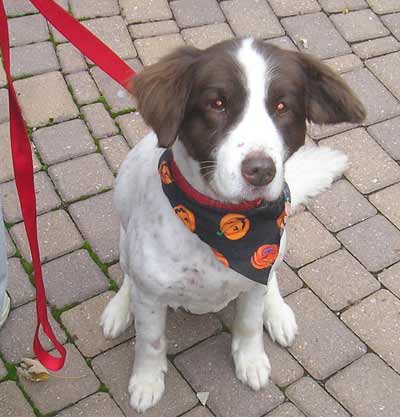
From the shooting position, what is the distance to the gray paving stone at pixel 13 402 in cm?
306

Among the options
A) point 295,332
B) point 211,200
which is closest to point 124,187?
point 211,200

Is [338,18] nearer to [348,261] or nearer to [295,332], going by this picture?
[348,261]

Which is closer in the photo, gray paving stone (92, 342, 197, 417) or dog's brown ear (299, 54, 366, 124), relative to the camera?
dog's brown ear (299, 54, 366, 124)

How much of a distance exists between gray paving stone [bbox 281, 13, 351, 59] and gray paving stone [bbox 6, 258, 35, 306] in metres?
2.24

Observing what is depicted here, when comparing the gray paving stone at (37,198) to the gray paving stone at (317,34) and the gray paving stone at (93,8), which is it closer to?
the gray paving stone at (93,8)

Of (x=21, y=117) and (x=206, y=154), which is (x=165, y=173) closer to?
(x=206, y=154)

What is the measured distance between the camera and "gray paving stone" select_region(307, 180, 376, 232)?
12.6 feet

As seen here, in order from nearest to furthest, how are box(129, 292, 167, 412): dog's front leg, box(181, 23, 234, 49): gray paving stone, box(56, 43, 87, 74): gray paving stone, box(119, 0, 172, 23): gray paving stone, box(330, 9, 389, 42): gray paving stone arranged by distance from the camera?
box(129, 292, 167, 412): dog's front leg
box(56, 43, 87, 74): gray paving stone
box(181, 23, 234, 49): gray paving stone
box(119, 0, 172, 23): gray paving stone
box(330, 9, 389, 42): gray paving stone

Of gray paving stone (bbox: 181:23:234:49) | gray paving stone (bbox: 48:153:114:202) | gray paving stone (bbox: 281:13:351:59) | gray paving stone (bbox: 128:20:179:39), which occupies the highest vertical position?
gray paving stone (bbox: 128:20:179:39)

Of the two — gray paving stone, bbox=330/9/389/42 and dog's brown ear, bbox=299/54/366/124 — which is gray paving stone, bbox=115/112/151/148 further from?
dog's brown ear, bbox=299/54/366/124

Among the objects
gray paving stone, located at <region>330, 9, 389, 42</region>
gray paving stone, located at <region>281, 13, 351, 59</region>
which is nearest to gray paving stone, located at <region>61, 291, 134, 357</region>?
gray paving stone, located at <region>281, 13, 351, 59</region>

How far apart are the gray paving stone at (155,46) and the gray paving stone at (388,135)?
126 centimetres

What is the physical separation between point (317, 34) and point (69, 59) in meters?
1.58

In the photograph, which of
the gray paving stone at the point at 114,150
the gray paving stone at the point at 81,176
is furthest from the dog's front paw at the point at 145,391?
the gray paving stone at the point at 114,150
